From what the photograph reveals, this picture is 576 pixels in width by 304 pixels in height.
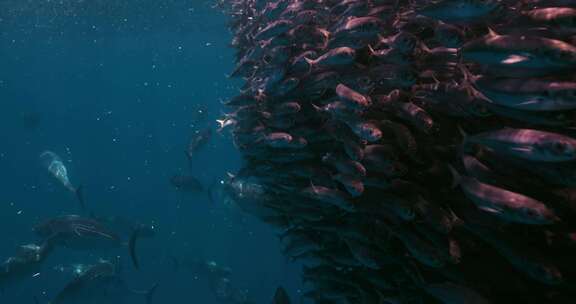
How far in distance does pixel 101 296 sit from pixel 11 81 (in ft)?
212

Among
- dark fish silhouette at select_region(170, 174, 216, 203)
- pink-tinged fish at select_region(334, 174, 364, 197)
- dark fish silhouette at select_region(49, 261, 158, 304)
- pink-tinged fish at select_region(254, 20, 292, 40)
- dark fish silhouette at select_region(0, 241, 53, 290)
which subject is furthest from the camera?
dark fish silhouette at select_region(170, 174, 216, 203)

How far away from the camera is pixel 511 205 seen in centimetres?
297

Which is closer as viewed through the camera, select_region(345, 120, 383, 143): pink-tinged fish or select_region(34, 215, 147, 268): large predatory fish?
select_region(345, 120, 383, 143): pink-tinged fish

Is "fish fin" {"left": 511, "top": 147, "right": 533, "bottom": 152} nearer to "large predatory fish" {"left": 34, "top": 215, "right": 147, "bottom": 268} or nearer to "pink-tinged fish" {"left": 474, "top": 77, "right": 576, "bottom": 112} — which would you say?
"pink-tinged fish" {"left": 474, "top": 77, "right": 576, "bottom": 112}

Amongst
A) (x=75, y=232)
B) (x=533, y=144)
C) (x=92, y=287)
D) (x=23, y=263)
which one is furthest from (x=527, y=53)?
(x=23, y=263)

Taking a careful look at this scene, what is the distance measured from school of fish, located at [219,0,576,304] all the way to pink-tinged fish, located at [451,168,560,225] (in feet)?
0.03

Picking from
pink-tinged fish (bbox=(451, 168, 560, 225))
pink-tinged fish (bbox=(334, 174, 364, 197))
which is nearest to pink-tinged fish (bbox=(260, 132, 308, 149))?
pink-tinged fish (bbox=(334, 174, 364, 197))

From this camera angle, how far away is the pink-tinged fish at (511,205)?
2883mm

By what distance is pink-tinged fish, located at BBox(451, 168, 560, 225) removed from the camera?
288 centimetres

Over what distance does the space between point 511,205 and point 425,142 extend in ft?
5.10

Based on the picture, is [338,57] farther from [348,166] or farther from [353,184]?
[353,184]

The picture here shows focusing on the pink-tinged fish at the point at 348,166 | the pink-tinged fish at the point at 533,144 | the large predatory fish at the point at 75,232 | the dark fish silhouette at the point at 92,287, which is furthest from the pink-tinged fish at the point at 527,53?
the dark fish silhouette at the point at 92,287

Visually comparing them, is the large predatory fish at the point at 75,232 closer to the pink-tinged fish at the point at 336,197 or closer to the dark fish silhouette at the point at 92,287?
the dark fish silhouette at the point at 92,287

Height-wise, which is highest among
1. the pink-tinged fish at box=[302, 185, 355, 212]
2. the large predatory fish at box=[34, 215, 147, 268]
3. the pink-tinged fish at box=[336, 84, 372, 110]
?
the pink-tinged fish at box=[336, 84, 372, 110]
